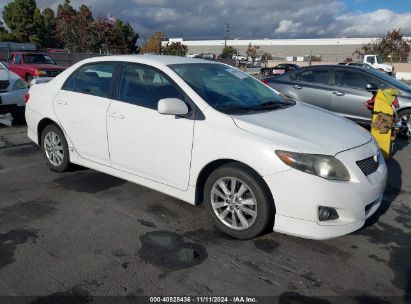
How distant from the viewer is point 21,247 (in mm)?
3445

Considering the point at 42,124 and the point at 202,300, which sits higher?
the point at 42,124

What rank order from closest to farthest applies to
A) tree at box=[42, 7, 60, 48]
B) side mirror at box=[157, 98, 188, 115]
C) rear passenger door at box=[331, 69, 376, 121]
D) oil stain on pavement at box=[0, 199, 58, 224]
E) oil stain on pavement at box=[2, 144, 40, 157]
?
side mirror at box=[157, 98, 188, 115] → oil stain on pavement at box=[0, 199, 58, 224] → oil stain on pavement at box=[2, 144, 40, 157] → rear passenger door at box=[331, 69, 376, 121] → tree at box=[42, 7, 60, 48]

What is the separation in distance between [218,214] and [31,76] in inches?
545

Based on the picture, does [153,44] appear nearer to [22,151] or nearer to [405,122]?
[405,122]

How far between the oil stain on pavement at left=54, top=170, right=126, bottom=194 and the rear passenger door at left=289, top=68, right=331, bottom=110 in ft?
16.8

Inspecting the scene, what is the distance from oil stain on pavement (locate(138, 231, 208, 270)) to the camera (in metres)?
3.25

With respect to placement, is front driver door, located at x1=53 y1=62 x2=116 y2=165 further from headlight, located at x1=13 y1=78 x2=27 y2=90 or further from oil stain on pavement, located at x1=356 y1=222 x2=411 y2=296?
headlight, located at x1=13 y1=78 x2=27 y2=90

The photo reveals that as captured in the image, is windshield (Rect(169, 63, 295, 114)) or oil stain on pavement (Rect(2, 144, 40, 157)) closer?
windshield (Rect(169, 63, 295, 114))

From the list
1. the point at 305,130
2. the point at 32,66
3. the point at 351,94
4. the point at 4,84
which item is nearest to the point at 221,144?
the point at 305,130

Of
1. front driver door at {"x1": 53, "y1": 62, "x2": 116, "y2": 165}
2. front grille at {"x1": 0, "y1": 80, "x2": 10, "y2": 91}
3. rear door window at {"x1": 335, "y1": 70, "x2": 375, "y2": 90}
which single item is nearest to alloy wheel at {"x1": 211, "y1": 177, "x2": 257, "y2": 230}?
front driver door at {"x1": 53, "y1": 62, "x2": 116, "y2": 165}

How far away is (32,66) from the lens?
15.4 metres

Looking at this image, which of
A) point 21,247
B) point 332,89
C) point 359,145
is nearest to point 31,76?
point 332,89

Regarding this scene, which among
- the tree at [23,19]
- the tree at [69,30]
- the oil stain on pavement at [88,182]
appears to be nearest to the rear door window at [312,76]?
the oil stain on pavement at [88,182]

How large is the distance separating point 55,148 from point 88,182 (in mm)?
696
